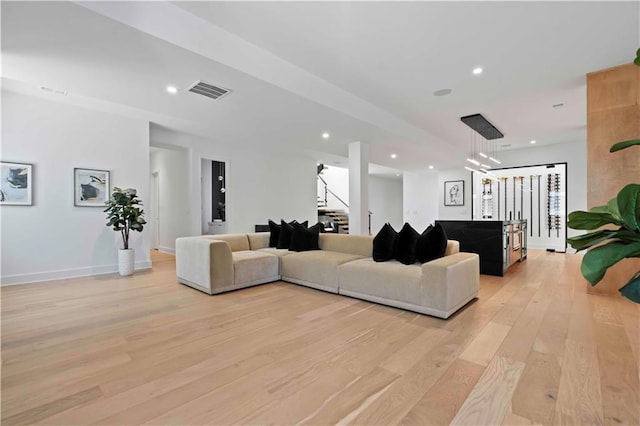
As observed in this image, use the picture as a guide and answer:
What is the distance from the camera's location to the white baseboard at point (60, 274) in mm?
4257

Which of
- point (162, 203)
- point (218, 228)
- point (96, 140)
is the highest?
point (96, 140)

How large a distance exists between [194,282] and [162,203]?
500 cm

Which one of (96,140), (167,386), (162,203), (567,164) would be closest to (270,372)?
(167,386)

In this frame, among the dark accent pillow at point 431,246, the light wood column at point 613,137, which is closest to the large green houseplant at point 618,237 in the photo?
the dark accent pillow at point 431,246

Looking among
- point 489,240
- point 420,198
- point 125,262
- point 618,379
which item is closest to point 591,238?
point 618,379

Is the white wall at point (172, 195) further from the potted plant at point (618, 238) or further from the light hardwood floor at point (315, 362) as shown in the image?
the potted plant at point (618, 238)

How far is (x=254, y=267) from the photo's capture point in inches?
159

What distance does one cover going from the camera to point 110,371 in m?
1.91

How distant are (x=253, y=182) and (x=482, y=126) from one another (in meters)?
5.44

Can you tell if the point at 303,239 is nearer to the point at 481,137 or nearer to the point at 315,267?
the point at 315,267

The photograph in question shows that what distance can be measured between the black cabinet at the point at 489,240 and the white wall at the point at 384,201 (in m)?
8.16

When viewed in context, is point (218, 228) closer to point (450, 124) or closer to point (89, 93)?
point (89, 93)

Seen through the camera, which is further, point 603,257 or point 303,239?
point 303,239

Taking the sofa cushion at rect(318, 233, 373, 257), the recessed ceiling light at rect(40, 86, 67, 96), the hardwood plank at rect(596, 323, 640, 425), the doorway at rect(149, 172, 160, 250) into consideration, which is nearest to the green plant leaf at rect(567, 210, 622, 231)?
the hardwood plank at rect(596, 323, 640, 425)
